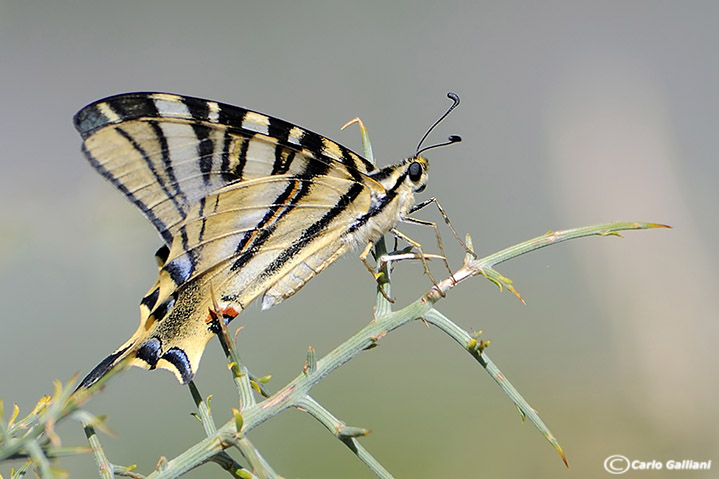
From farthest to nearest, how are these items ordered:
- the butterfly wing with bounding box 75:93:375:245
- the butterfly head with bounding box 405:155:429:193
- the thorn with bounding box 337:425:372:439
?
the butterfly head with bounding box 405:155:429:193
the butterfly wing with bounding box 75:93:375:245
the thorn with bounding box 337:425:372:439

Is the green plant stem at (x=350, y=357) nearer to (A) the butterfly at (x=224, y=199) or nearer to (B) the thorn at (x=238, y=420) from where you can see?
(B) the thorn at (x=238, y=420)

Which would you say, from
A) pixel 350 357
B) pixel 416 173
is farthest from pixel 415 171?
pixel 350 357

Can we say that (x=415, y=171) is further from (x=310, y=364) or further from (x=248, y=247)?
(x=310, y=364)

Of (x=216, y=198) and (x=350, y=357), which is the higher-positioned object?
(x=216, y=198)

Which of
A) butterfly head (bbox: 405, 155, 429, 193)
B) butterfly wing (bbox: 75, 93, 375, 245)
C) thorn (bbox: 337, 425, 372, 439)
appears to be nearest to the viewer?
thorn (bbox: 337, 425, 372, 439)

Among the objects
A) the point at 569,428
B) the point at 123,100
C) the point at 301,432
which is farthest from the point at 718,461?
the point at 123,100

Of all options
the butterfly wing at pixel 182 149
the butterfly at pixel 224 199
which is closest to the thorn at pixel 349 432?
the butterfly at pixel 224 199

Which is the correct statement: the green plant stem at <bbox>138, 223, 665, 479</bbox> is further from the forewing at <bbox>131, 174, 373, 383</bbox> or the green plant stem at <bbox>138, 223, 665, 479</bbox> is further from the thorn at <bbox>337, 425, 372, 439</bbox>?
the forewing at <bbox>131, 174, 373, 383</bbox>

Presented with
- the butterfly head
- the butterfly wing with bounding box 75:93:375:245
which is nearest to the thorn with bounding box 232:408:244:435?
the butterfly wing with bounding box 75:93:375:245
